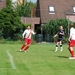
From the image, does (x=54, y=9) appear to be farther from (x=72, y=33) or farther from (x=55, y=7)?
(x=72, y=33)

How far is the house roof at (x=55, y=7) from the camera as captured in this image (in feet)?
215

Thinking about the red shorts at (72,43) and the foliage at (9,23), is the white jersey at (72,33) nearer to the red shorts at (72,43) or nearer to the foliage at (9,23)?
the red shorts at (72,43)

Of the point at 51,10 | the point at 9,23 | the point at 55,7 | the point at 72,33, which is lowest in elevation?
the point at 9,23

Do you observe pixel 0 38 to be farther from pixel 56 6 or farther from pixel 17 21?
pixel 56 6

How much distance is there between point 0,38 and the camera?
156 ft

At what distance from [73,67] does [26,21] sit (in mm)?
47493

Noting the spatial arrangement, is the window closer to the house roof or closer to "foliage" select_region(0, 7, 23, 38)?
the house roof

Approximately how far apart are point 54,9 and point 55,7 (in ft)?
1.73

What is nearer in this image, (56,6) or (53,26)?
(53,26)

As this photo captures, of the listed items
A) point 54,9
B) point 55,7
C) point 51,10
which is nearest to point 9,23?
point 51,10

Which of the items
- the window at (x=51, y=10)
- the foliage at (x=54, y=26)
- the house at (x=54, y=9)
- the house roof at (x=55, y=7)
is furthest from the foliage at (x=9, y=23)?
the window at (x=51, y=10)

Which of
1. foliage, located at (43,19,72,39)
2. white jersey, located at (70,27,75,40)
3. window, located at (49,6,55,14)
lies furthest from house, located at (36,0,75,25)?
white jersey, located at (70,27,75,40)

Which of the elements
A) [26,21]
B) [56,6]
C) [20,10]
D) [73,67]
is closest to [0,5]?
[26,21]

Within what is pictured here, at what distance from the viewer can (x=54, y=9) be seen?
2616 inches
